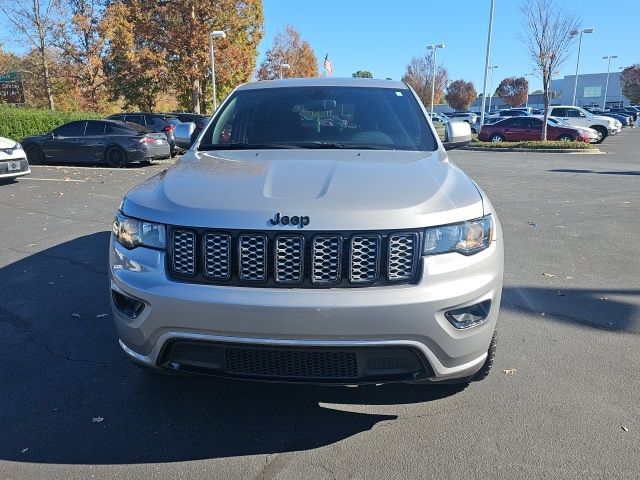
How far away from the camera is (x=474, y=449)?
2.64 metres

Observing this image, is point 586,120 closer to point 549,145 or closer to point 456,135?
point 549,145

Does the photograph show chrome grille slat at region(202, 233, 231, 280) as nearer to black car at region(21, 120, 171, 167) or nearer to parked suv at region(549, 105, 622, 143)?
black car at region(21, 120, 171, 167)

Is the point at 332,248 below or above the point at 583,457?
above

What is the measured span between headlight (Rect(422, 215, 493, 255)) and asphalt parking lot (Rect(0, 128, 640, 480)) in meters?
0.99

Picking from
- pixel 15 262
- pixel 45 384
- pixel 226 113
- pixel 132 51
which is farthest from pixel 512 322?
pixel 132 51

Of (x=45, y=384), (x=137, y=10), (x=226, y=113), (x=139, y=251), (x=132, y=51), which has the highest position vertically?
(x=137, y=10)

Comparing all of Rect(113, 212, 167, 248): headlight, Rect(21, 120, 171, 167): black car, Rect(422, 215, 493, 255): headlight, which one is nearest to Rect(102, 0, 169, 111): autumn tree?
Rect(21, 120, 171, 167): black car

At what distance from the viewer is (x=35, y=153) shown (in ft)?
53.7

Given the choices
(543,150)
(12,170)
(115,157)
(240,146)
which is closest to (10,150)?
(12,170)

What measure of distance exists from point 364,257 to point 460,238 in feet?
1.60

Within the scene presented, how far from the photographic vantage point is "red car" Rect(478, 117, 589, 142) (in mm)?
27141

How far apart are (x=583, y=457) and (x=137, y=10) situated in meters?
33.5

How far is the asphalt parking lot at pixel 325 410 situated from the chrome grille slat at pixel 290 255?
0.94m

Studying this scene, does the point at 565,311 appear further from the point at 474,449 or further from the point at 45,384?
the point at 45,384
